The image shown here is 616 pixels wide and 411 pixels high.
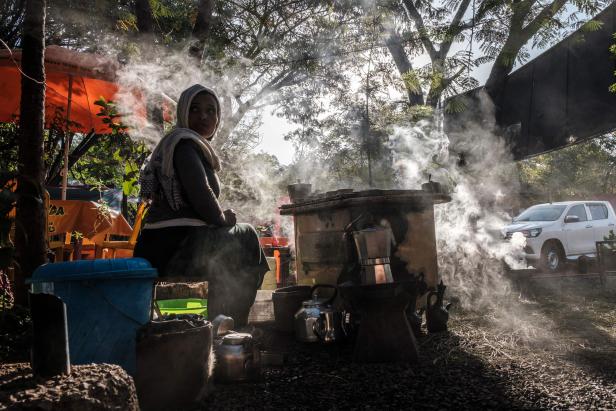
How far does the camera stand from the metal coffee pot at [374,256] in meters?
3.72

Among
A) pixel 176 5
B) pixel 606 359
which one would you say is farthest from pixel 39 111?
pixel 176 5

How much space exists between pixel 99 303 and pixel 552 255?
1239 centimetres

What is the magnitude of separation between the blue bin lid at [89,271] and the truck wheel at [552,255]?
11.7 metres

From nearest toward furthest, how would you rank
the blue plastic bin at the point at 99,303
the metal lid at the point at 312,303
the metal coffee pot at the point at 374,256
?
the blue plastic bin at the point at 99,303 < the metal coffee pot at the point at 374,256 < the metal lid at the point at 312,303

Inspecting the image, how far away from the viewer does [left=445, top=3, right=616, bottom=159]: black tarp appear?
7.48 metres

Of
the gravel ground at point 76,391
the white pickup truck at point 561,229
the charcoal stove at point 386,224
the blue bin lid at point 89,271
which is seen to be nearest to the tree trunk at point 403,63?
the white pickup truck at point 561,229

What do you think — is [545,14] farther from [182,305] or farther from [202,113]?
[182,305]

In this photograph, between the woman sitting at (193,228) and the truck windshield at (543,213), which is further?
the truck windshield at (543,213)

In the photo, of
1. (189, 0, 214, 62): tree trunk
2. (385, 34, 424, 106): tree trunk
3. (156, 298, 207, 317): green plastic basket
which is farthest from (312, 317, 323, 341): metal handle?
(385, 34, 424, 106): tree trunk

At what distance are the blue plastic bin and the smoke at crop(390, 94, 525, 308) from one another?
14.9 ft

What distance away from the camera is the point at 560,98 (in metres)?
8.37

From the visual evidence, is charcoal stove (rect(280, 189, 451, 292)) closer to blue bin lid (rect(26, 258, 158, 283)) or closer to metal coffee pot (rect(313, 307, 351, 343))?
metal coffee pot (rect(313, 307, 351, 343))

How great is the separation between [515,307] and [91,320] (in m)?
5.06

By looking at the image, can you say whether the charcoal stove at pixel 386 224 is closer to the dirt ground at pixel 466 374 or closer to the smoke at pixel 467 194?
the dirt ground at pixel 466 374
